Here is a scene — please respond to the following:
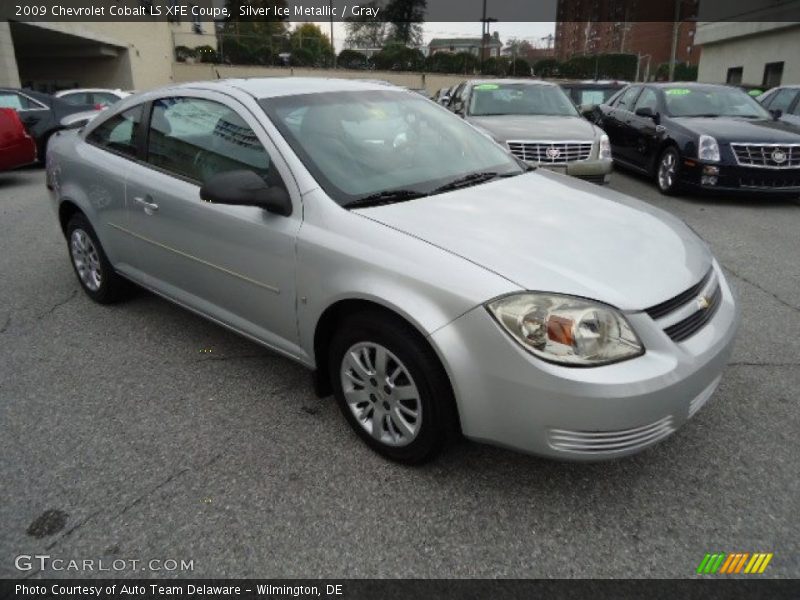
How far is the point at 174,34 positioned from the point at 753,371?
4240 centimetres

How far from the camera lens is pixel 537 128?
24.4ft

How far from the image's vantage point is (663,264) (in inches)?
98.8

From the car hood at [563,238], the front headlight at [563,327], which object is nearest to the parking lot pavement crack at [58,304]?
the car hood at [563,238]

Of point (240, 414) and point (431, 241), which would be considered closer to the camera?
point (431, 241)

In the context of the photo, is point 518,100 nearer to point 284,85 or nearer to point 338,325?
point 284,85

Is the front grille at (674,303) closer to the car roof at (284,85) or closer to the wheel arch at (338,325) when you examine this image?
the wheel arch at (338,325)

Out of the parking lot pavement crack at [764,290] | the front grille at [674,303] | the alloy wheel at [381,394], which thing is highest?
the front grille at [674,303]

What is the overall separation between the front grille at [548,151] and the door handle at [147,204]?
464 cm

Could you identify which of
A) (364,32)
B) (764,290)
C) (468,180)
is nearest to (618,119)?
(764,290)

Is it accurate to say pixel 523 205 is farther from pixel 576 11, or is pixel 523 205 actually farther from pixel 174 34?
pixel 576 11

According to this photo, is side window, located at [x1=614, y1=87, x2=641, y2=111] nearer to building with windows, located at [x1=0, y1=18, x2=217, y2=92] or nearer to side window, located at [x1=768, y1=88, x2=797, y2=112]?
side window, located at [x1=768, y1=88, x2=797, y2=112]

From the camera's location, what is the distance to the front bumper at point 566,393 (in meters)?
2.09
